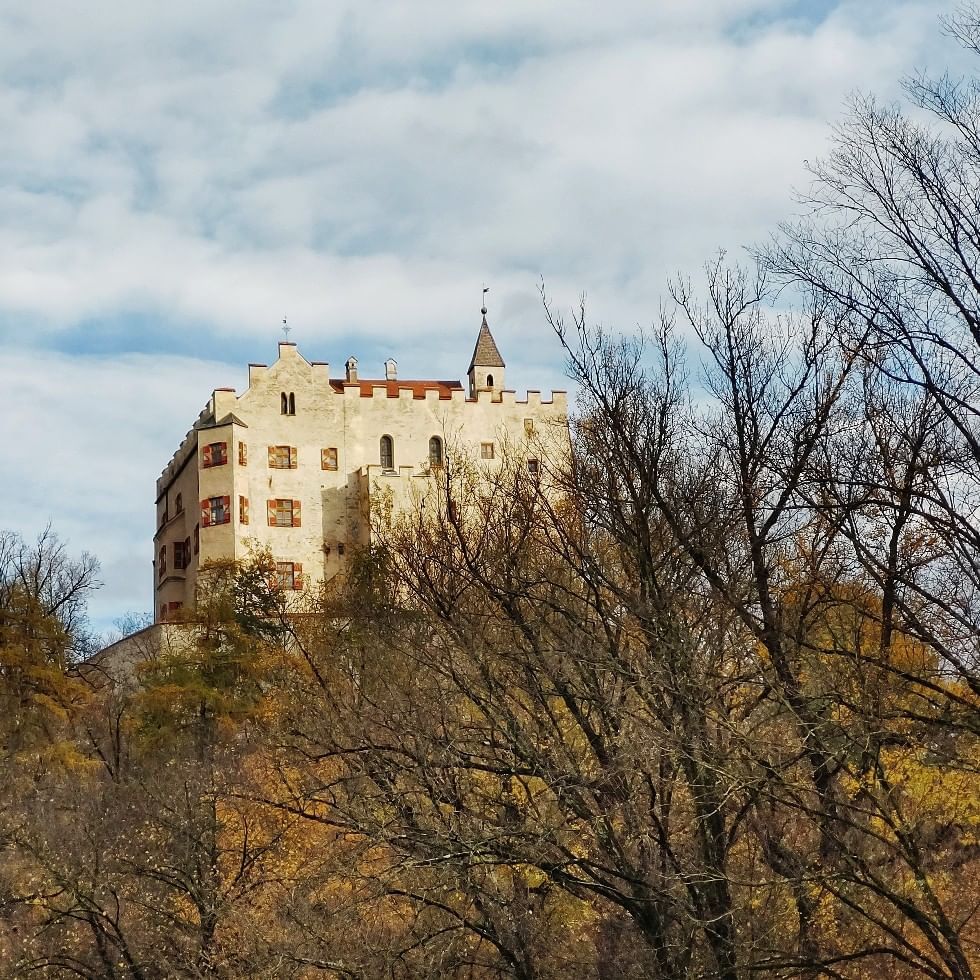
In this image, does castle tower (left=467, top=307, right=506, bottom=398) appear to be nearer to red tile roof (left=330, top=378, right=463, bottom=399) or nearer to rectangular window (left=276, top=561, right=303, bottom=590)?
red tile roof (left=330, top=378, right=463, bottom=399)

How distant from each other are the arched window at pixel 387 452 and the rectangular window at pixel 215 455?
7.73 metres

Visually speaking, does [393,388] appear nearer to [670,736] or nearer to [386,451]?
[386,451]

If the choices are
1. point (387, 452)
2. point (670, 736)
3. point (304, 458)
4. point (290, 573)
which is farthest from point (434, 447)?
point (670, 736)

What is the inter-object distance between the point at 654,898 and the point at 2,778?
1104 inches

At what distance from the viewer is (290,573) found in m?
70.9

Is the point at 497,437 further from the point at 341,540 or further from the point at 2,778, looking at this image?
the point at 2,778

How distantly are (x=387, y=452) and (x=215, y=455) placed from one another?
27.5 ft

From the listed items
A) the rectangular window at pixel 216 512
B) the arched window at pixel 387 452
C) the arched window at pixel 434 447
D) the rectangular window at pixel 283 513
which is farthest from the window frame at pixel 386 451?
the rectangular window at pixel 216 512

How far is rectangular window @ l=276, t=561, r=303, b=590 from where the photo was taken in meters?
70.2

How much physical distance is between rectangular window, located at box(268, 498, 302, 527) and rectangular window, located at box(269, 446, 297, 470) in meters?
1.69

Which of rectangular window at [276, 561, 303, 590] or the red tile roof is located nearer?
rectangular window at [276, 561, 303, 590]

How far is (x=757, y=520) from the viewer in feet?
67.2

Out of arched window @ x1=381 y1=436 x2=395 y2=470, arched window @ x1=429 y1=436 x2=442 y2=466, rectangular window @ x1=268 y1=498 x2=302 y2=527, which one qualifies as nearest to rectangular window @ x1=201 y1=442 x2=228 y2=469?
rectangular window @ x1=268 y1=498 x2=302 y2=527

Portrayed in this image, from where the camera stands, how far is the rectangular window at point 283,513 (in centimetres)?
7144
